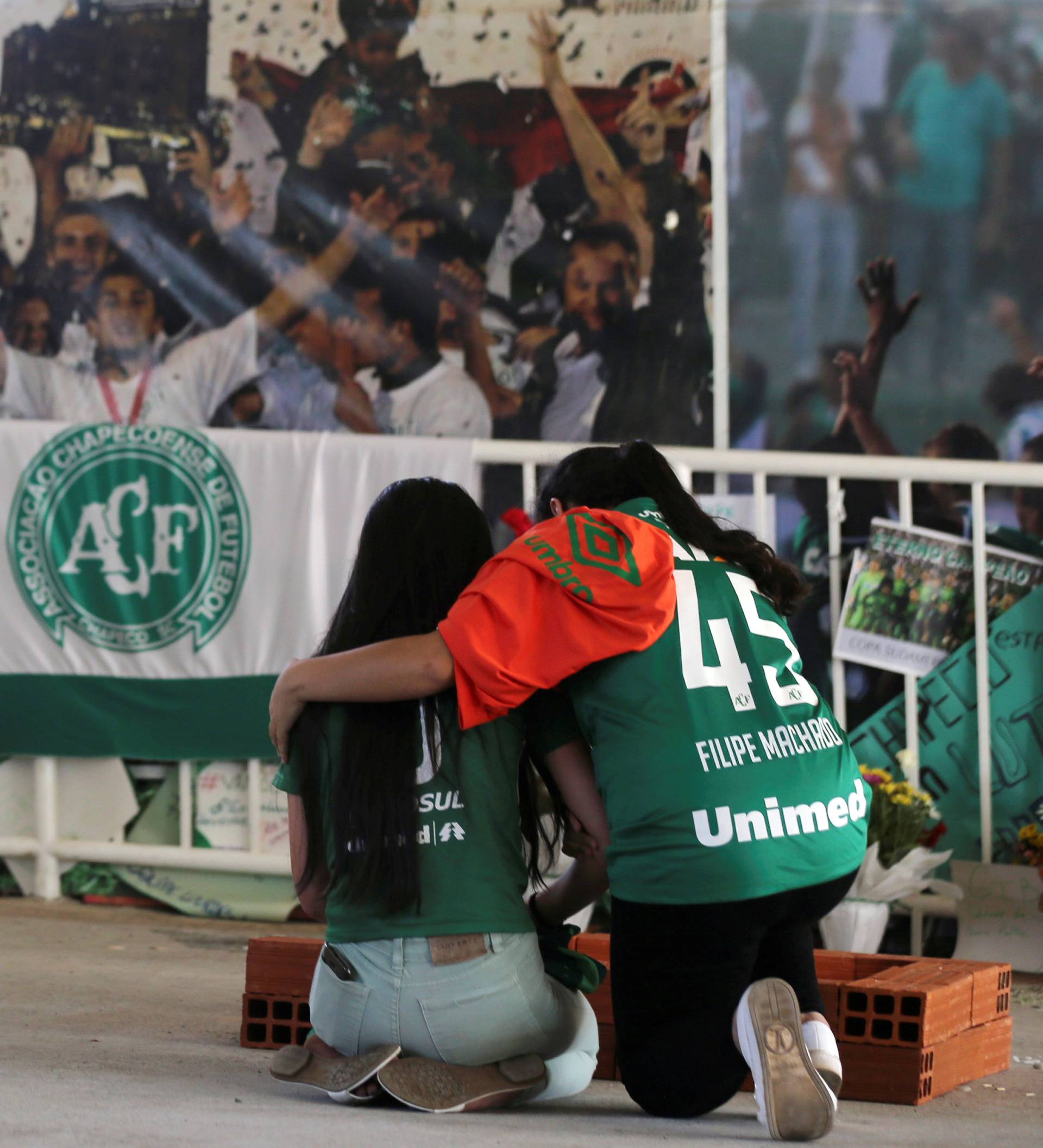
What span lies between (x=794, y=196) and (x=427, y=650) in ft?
7.64

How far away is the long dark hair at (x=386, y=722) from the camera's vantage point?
1.94 m

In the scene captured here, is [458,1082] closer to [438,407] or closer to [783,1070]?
[783,1070]

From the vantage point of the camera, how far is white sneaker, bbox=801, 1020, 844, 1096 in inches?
74.0

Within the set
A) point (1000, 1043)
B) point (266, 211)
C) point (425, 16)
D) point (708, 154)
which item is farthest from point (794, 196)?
point (1000, 1043)

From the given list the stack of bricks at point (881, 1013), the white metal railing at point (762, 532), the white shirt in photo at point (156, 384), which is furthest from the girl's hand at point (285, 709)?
the white shirt in photo at point (156, 384)

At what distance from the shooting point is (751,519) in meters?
3.77

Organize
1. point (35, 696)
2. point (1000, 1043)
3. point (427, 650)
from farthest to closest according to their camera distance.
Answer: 1. point (35, 696)
2. point (1000, 1043)
3. point (427, 650)

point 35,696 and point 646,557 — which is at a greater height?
point 646,557

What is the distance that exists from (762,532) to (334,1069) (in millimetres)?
2063

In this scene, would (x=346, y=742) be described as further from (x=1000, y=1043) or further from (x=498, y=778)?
(x=1000, y=1043)

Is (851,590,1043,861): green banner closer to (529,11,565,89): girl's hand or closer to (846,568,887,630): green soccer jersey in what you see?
(846,568,887,630): green soccer jersey

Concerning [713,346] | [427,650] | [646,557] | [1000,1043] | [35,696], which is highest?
[713,346]

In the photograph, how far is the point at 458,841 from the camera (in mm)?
1959

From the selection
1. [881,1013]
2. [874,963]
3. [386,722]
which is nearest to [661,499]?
[386,722]
